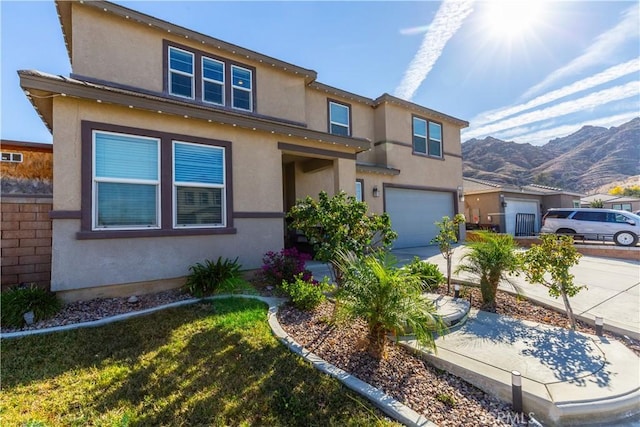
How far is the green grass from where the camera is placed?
2.63 m

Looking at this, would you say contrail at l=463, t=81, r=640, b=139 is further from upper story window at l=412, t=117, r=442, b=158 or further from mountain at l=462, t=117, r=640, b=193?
mountain at l=462, t=117, r=640, b=193

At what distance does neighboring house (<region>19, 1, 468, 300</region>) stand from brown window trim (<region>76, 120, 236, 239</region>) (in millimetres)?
20

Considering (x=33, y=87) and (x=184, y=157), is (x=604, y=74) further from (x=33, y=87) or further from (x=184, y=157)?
(x=33, y=87)

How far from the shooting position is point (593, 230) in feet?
45.4

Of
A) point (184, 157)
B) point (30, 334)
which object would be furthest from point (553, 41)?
point (30, 334)

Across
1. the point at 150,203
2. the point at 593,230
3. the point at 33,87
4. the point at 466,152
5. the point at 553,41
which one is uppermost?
the point at 466,152

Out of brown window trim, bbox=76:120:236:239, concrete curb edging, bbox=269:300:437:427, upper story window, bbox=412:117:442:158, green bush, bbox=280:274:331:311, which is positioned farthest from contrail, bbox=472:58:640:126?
brown window trim, bbox=76:120:236:239

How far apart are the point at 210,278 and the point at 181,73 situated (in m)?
5.90

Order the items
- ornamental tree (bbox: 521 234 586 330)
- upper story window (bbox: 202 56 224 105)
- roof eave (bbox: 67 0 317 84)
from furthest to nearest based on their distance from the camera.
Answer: upper story window (bbox: 202 56 224 105), roof eave (bbox: 67 0 317 84), ornamental tree (bbox: 521 234 586 330)

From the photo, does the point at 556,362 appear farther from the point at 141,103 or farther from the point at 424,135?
the point at 424,135

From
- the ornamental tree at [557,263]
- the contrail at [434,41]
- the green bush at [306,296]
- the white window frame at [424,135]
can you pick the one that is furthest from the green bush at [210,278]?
the white window frame at [424,135]

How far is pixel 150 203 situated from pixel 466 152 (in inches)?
3296

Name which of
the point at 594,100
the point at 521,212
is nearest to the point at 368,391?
the point at 521,212

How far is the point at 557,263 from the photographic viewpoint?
453cm
